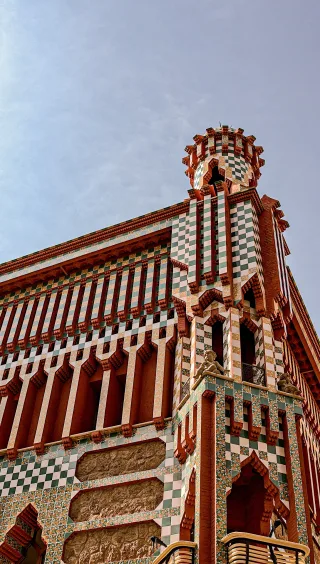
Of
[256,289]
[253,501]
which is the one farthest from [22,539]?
[256,289]

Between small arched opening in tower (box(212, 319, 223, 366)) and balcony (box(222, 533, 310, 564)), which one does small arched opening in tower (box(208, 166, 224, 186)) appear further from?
balcony (box(222, 533, 310, 564))

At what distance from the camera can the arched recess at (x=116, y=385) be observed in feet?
34.8

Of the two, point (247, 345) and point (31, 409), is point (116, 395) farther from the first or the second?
point (247, 345)

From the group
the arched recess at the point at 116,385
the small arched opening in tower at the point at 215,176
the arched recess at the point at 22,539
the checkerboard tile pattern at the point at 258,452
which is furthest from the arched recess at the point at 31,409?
the small arched opening in tower at the point at 215,176

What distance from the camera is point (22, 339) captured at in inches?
480

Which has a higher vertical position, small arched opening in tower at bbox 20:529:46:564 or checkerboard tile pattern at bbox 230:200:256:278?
checkerboard tile pattern at bbox 230:200:256:278

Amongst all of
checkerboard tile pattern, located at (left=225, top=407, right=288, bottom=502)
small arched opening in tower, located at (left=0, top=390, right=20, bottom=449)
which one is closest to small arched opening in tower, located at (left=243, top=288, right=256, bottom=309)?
checkerboard tile pattern, located at (left=225, top=407, right=288, bottom=502)

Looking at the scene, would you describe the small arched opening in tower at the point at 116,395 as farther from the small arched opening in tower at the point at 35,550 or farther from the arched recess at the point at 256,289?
the arched recess at the point at 256,289

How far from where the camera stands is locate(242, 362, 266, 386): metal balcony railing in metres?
9.55

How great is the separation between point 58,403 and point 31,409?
0.49 m

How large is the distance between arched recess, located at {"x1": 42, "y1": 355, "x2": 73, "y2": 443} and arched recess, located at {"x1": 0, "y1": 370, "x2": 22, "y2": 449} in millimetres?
807

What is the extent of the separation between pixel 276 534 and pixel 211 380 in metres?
2.09

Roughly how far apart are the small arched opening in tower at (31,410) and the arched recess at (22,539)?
1112 millimetres

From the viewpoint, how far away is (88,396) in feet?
36.3
